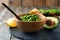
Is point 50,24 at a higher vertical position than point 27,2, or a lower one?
lower

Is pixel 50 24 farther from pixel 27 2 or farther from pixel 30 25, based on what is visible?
pixel 27 2

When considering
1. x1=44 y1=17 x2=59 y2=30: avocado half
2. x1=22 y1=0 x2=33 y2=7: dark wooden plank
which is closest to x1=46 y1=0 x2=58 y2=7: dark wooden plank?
x1=22 y1=0 x2=33 y2=7: dark wooden plank

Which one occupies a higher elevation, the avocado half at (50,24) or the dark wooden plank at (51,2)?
the dark wooden plank at (51,2)

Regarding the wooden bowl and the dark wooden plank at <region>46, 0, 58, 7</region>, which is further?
the dark wooden plank at <region>46, 0, 58, 7</region>

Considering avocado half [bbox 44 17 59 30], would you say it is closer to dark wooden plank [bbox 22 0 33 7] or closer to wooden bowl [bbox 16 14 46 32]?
wooden bowl [bbox 16 14 46 32]

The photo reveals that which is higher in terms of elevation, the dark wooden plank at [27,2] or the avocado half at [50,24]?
the dark wooden plank at [27,2]

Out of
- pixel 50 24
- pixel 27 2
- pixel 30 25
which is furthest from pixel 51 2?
pixel 30 25

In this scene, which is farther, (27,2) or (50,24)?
(27,2)

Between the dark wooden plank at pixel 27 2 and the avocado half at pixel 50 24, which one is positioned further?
the dark wooden plank at pixel 27 2

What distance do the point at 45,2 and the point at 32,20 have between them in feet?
6.26

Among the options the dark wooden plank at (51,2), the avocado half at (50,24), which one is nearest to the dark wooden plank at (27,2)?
the dark wooden plank at (51,2)

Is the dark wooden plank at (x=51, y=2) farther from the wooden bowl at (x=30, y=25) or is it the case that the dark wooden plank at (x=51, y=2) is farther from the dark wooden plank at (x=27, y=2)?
the wooden bowl at (x=30, y=25)

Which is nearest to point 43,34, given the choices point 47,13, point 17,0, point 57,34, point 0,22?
point 57,34

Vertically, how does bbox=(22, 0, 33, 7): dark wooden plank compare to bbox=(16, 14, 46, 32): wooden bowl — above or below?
above
